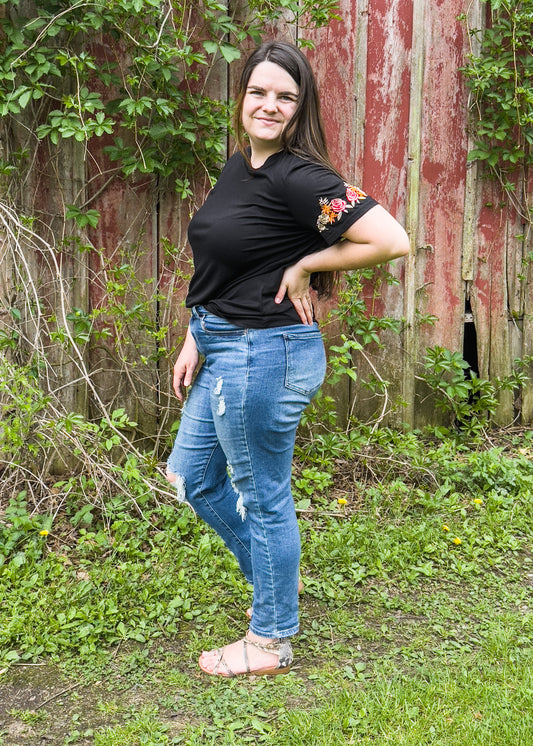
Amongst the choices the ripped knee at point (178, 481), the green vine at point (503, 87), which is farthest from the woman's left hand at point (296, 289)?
the green vine at point (503, 87)

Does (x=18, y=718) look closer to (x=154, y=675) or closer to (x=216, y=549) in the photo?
(x=154, y=675)

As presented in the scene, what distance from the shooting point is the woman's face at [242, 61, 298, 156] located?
7.22ft

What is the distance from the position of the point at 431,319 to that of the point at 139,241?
163cm

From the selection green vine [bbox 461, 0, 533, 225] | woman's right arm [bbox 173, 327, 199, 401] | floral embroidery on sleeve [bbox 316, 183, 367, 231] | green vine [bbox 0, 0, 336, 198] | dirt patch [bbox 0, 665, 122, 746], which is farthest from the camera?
green vine [bbox 461, 0, 533, 225]

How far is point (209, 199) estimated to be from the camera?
91.6 inches

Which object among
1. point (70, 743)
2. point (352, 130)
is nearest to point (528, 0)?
point (352, 130)

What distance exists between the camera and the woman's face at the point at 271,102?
220 cm

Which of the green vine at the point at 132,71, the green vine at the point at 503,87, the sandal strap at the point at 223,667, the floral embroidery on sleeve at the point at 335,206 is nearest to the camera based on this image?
the floral embroidery on sleeve at the point at 335,206

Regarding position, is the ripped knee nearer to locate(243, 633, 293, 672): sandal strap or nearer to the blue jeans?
the blue jeans

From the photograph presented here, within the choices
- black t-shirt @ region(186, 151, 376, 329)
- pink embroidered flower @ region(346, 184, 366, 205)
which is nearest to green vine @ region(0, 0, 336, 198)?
black t-shirt @ region(186, 151, 376, 329)

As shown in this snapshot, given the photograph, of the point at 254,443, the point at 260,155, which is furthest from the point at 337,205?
the point at 254,443

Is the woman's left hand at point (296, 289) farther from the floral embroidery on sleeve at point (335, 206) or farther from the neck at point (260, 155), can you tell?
the neck at point (260, 155)

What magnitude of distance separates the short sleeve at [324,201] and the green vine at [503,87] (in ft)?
7.35

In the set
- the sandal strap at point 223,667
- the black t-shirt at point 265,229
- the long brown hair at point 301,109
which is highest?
the long brown hair at point 301,109
